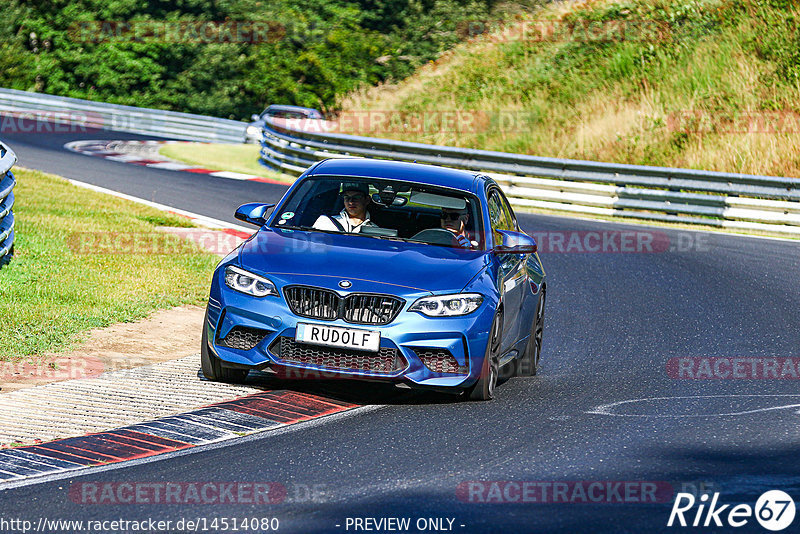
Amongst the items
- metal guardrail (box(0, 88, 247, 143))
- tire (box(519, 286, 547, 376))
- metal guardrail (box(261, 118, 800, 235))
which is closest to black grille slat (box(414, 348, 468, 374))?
tire (box(519, 286, 547, 376))

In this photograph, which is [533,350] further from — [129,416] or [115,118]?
[115,118]

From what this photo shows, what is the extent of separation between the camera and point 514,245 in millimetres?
8609

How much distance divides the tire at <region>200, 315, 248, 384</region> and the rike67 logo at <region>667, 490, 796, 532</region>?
352 centimetres

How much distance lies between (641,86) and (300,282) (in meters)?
25.2

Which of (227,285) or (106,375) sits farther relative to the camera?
(106,375)

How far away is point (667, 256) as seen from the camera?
16.8 meters

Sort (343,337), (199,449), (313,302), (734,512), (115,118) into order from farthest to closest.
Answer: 1. (115,118)
2. (313,302)
3. (343,337)
4. (199,449)
5. (734,512)

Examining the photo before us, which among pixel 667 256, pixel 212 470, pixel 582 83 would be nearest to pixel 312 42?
pixel 582 83

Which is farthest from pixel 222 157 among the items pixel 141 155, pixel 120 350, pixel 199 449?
pixel 199 449

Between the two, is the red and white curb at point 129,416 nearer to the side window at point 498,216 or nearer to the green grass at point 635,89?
the side window at point 498,216

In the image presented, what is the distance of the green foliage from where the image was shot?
5319 cm

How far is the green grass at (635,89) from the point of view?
27.3m

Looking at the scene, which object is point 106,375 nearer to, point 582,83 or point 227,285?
point 227,285

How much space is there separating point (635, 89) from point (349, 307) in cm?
2508
